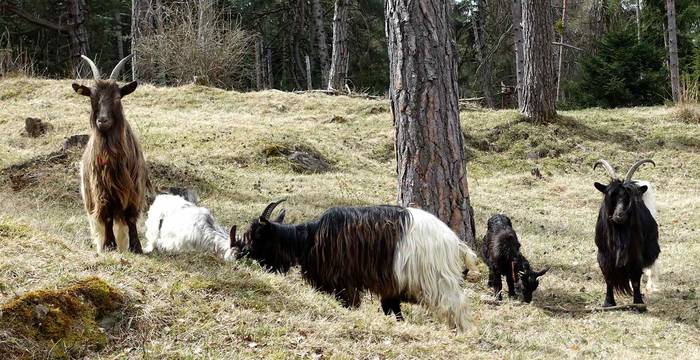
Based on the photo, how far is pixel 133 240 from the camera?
6648 millimetres

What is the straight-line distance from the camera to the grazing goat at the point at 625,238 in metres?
7.92

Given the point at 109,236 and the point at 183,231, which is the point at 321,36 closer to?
the point at 183,231

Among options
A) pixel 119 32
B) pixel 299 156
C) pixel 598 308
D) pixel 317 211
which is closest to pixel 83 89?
pixel 317 211

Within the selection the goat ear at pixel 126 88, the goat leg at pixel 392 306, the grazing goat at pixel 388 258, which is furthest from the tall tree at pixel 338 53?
the goat leg at pixel 392 306

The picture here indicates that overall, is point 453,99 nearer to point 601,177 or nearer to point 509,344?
point 509,344

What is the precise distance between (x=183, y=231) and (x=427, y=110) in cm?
322

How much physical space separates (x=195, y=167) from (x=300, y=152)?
2570 millimetres

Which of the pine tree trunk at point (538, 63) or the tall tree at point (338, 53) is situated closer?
the pine tree trunk at point (538, 63)

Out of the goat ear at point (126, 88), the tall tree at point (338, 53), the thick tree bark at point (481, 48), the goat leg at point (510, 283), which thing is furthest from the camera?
the thick tree bark at point (481, 48)

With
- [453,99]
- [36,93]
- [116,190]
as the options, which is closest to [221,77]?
[36,93]

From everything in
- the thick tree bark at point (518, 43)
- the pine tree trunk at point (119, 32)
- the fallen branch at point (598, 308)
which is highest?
the pine tree trunk at point (119, 32)

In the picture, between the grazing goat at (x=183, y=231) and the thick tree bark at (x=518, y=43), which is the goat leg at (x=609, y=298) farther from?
the thick tree bark at (x=518, y=43)

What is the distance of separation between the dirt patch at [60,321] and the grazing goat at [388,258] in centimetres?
207

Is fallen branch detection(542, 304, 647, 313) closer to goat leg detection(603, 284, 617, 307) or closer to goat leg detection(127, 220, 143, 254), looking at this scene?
goat leg detection(603, 284, 617, 307)
